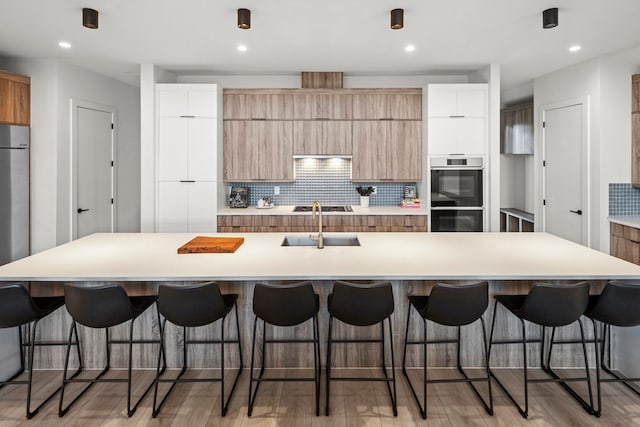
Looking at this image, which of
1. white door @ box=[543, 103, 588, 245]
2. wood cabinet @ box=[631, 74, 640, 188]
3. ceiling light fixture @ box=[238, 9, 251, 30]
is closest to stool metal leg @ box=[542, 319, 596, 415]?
white door @ box=[543, 103, 588, 245]

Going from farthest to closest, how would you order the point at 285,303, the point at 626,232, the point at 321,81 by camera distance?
1. the point at 321,81
2. the point at 626,232
3. the point at 285,303

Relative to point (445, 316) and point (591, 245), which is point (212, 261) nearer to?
point (445, 316)

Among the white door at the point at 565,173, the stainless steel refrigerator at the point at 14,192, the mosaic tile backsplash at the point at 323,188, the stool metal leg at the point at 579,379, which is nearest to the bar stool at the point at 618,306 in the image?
the stool metal leg at the point at 579,379

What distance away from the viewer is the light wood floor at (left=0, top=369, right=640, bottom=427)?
2311 mm

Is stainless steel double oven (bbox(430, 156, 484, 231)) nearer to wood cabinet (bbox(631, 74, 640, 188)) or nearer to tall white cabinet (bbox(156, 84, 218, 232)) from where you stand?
wood cabinet (bbox(631, 74, 640, 188))

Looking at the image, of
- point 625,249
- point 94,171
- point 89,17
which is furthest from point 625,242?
point 94,171

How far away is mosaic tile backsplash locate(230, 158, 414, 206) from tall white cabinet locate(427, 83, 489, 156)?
3.16ft

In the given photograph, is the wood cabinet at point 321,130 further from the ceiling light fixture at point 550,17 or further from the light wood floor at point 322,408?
the light wood floor at point 322,408

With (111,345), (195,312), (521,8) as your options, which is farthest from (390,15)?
(111,345)

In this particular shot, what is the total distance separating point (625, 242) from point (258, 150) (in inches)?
168

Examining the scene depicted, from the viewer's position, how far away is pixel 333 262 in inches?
104

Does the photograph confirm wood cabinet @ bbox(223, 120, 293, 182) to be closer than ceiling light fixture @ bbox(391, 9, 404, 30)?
No

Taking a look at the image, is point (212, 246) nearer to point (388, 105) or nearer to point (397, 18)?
point (397, 18)

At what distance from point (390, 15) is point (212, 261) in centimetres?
244
